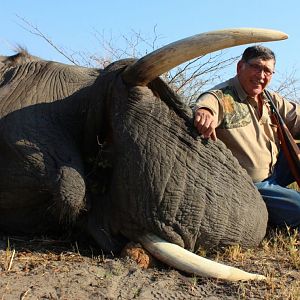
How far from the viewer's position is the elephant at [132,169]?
4508mm

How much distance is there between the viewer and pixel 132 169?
453 centimetres

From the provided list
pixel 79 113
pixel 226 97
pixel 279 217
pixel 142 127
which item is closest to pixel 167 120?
pixel 142 127

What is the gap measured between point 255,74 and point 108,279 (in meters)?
2.55

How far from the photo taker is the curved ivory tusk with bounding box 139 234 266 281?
13.9 ft

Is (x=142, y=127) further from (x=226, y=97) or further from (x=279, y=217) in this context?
(x=279, y=217)

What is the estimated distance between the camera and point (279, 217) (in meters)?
5.63

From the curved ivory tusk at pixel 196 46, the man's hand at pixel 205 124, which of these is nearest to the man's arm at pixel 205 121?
the man's hand at pixel 205 124

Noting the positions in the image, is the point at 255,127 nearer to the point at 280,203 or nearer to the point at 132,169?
the point at 280,203

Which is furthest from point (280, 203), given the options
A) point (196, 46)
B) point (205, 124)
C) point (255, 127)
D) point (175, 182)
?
point (196, 46)

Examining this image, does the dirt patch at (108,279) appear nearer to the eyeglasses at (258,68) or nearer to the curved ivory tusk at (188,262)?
the curved ivory tusk at (188,262)

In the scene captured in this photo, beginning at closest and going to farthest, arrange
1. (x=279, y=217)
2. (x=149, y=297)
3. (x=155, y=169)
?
(x=149, y=297) → (x=155, y=169) → (x=279, y=217)

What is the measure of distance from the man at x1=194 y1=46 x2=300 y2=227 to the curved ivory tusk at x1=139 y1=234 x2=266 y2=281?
139cm

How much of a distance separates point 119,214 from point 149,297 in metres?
0.89

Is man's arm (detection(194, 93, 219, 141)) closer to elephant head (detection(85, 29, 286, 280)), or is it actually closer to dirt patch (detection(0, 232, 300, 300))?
elephant head (detection(85, 29, 286, 280))
